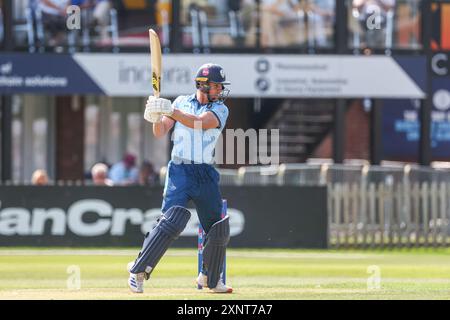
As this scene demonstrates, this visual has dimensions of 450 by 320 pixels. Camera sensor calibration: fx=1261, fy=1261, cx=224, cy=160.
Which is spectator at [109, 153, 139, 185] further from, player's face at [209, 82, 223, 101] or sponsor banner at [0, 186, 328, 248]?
player's face at [209, 82, 223, 101]

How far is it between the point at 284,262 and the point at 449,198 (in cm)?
499

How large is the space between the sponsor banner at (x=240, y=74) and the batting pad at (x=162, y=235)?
41.9ft

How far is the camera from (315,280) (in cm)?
1478

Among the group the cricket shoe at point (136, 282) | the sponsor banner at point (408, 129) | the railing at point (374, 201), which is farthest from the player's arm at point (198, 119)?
the sponsor banner at point (408, 129)

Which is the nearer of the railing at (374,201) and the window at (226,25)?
the railing at (374,201)

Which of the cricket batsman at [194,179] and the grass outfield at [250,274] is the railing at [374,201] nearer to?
the grass outfield at [250,274]

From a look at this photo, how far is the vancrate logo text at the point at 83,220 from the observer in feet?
70.4

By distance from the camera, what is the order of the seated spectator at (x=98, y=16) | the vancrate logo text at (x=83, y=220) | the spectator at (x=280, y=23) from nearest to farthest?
the vancrate logo text at (x=83, y=220)
the seated spectator at (x=98, y=16)
the spectator at (x=280, y=23)

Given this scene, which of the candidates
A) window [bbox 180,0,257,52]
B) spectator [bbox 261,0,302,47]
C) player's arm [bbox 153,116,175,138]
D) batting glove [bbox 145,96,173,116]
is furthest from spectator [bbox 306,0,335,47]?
batting glove [bbox 145,96,173,116]

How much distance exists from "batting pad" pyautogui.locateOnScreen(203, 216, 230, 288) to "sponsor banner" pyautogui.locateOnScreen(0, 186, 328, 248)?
9695mm

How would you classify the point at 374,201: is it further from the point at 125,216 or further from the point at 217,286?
the point at 217,286

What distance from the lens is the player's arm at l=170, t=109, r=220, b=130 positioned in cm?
1095

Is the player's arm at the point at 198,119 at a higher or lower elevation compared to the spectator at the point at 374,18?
lower

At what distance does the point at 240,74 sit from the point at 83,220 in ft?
15.5
